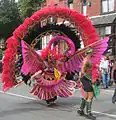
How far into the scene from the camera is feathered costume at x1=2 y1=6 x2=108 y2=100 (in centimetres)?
1183

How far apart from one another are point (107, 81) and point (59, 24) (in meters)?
6.66

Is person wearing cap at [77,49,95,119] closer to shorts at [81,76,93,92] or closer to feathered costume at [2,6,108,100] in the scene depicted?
shorts at [81,76,93,92]

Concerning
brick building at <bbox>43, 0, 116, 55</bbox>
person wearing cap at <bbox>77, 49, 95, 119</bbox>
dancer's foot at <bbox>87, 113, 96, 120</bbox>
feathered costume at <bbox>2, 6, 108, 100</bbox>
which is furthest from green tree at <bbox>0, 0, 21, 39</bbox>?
dancer's foot at <bbox>87, 113, 96, 120</bbox>

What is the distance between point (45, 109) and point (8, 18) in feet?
120

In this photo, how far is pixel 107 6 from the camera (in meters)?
33.0

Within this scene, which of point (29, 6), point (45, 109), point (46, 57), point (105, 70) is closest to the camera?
point (45, 109)

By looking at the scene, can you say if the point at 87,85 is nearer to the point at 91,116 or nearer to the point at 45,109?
the point at 91,116

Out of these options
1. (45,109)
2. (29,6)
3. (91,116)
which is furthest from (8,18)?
(91,116)

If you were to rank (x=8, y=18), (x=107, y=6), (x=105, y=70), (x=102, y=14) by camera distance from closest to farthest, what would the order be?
1. (x=105, y=70)
2. (x=107, y=6)
3. (x=102, y=14)
4. (x=8, y=18)

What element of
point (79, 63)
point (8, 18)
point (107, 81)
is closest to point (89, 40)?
point (79, 63)

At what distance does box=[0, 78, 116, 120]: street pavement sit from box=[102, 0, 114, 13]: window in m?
19.4

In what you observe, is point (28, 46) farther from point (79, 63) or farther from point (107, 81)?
point (107, 81)

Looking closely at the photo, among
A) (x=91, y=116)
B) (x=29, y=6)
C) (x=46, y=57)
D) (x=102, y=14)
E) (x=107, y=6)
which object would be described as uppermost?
(x=29, y=6)

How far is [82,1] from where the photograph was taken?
3603cm
